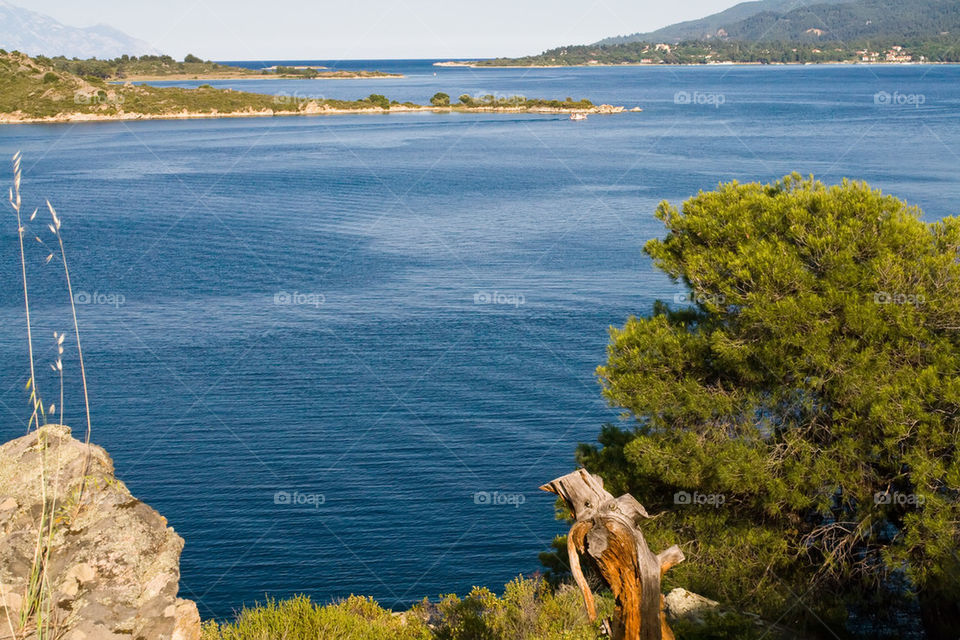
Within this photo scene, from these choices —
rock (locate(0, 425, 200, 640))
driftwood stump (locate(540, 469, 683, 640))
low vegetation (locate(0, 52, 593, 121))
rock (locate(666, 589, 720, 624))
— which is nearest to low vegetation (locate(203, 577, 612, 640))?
driftwood stump (locate(540, 469, 683, 640))

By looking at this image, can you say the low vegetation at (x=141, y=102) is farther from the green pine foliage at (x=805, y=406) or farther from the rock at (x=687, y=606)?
the rock at (x=687, y=606)

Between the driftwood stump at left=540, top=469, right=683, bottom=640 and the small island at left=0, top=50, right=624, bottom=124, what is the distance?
136m

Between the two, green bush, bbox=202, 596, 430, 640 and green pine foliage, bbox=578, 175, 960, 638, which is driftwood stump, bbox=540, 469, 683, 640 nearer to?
green bush, bbox=202, 596, 430, 640

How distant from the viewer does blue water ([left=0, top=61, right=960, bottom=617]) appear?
78.8 ft

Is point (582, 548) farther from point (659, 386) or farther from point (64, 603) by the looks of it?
point (659, 386)

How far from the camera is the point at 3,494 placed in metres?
8.48

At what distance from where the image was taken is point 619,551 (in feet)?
29.4

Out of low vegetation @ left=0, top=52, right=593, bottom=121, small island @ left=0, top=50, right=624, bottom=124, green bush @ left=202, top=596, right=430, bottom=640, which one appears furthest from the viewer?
low vegetation @ left=0, top=52, right=593, bottom=121

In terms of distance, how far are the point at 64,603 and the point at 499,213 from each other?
55.8 m

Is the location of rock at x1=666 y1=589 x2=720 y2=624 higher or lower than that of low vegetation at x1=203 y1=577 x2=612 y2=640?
lower

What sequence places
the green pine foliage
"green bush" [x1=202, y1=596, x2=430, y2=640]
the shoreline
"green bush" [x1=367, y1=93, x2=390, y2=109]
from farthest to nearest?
"green bush" [x1=367, y1=93, x2=390, y2=109] < the shoreline < the green pine foliage < "green bush" [x1=202, y1=596, x2=430, y2=640]

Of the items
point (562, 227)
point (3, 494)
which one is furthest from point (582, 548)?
point (562, 227)

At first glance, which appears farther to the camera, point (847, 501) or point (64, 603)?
point (847, 501)

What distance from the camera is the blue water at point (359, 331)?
24.0m
